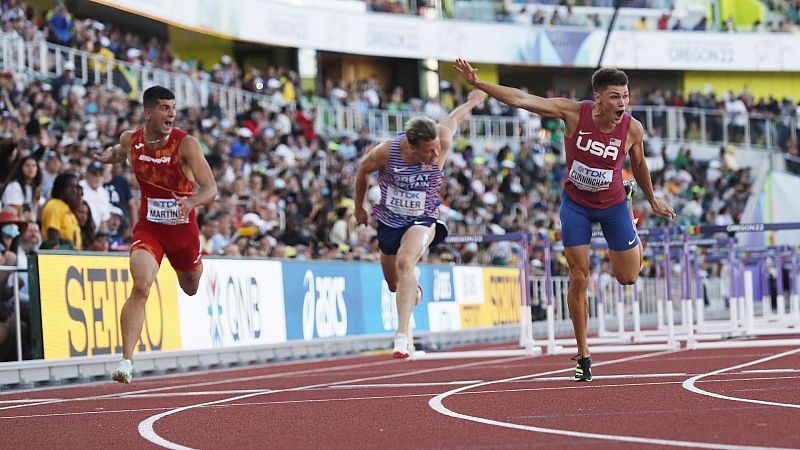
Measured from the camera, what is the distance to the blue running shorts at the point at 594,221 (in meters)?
10.5

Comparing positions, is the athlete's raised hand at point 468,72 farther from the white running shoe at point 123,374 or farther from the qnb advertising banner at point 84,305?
the qnb advertising banner at point 84,305

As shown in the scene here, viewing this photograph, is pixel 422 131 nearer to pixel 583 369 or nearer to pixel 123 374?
pixel 583 369

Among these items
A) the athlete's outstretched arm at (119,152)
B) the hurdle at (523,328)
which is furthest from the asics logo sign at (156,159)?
the hurdle at (523,328)

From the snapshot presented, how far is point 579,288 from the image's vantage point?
34.4 feet

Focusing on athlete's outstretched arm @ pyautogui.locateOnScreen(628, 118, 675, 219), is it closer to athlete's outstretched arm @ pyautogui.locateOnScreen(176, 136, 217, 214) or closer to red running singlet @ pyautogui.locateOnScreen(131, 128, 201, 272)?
athlete's outstretched arm @ pyautogui.locateOnScreen(176, 136, 217, 214)

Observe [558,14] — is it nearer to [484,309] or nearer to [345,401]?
[484,309]

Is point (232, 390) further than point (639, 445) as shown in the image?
Yes

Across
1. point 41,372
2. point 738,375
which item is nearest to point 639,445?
point 738,375

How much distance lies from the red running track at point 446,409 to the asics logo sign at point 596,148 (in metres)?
1.63

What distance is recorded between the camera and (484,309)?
81.7 feet

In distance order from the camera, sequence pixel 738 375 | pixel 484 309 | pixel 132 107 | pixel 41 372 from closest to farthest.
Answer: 1. pixel 738 375
2. pixel 41 372
3. pixel 132 107
4. pixel 484 309

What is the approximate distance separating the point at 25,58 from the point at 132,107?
7.28 ft

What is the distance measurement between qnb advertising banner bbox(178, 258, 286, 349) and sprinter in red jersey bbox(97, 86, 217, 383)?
5.11 m

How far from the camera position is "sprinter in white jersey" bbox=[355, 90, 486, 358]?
452 inches
